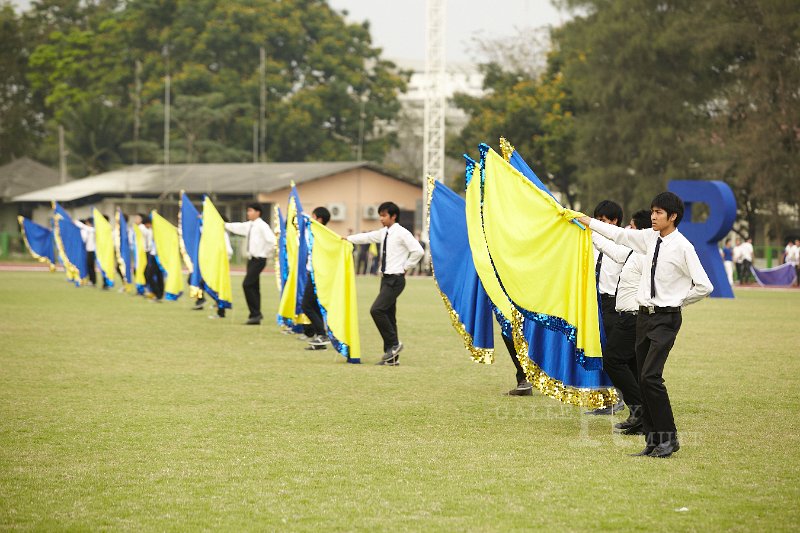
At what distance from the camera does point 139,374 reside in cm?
1255

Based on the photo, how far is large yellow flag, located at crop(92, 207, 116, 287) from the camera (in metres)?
29.3

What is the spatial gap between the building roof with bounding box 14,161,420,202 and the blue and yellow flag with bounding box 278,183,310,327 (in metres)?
30.5

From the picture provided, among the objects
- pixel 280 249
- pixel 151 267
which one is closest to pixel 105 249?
pixel 151 267

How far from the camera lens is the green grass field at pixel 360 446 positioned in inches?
253

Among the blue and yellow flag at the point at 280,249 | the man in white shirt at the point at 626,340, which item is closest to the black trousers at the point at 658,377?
the man in white shirt at the point at 626,340

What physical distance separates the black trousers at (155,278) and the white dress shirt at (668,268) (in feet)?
61.6

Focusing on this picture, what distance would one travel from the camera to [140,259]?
2678cm

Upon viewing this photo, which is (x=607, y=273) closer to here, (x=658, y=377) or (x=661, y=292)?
(x=661, y=292)

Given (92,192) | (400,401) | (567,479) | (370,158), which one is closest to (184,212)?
(400,401)

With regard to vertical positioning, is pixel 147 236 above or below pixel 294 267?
above

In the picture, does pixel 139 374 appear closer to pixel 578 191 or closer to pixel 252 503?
pixel 252 503

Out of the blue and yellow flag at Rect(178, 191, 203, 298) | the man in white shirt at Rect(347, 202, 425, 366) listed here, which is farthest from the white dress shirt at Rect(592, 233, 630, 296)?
the blue and yellow flag at Rect(178, 191, 203, 298)

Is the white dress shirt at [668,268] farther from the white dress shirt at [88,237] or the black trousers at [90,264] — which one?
the black trousers at [90,264]

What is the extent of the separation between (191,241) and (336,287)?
9.26 m
